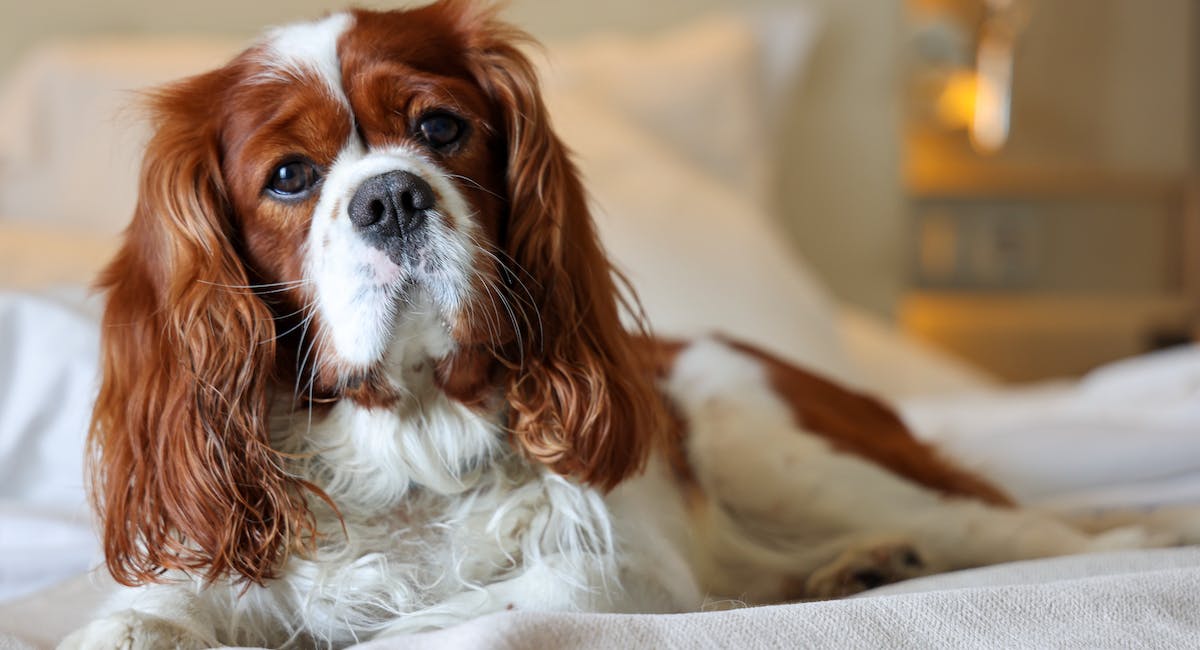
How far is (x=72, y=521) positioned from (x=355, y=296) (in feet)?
2.06

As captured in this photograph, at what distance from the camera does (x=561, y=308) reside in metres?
1.21

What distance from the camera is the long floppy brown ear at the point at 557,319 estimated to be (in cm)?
117

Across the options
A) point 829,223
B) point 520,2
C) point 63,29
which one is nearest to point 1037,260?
point 829,223

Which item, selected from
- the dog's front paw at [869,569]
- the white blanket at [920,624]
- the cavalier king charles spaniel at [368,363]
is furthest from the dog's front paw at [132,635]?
the dog's front paw at [869,569]

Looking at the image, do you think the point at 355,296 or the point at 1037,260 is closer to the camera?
the point at 355,296

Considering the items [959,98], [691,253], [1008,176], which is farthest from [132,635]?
[1008,176]

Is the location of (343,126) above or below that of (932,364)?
above

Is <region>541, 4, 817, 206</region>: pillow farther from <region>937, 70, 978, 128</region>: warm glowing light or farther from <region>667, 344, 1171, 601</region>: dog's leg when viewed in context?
<region>667, 344, 1171, 601</region>: dog's leg

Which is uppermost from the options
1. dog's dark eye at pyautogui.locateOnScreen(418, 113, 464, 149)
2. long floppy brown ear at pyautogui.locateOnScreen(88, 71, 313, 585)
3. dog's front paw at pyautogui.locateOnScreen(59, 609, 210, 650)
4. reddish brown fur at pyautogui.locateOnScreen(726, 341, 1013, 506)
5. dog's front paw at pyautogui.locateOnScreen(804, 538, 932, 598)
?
dog's dark eye at pyautogui.locateOnScreen(418, 113, 464, 149)

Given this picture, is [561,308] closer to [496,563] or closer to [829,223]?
[496,563]

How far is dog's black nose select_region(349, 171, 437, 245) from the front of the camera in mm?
1030

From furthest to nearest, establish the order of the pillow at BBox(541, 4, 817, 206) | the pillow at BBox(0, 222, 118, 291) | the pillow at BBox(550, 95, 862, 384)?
the pillow at BBox(541, 4, 817, 206), the pillow at BBox(550, 95, 862, 384), the pillow at BBox(0, 222, 118, 291)

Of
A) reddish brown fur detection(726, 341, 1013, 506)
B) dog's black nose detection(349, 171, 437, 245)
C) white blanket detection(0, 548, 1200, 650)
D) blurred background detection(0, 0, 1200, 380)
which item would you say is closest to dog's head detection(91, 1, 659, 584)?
dog's black nose detection(349, 171, 437, 245)

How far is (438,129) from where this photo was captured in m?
1.15
